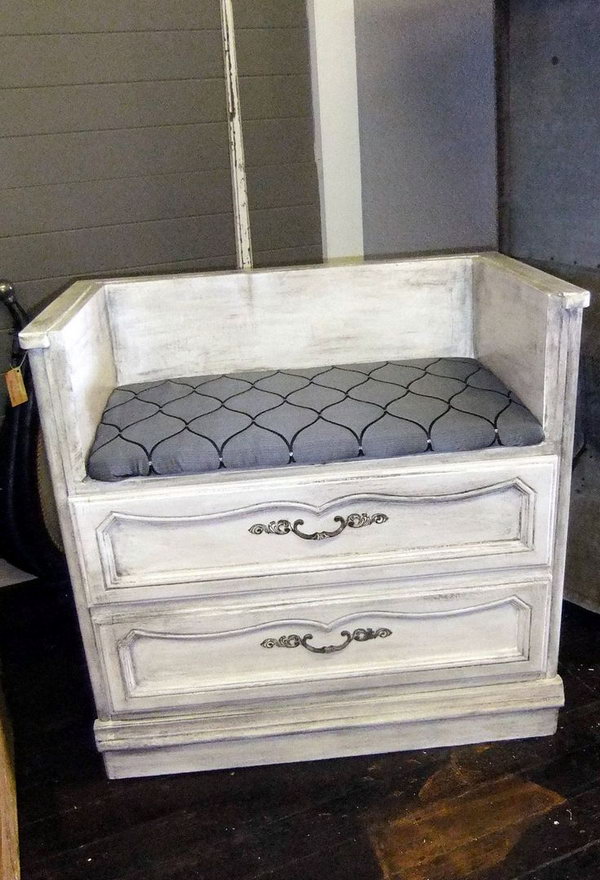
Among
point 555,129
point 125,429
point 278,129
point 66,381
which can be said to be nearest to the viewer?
point 66,381

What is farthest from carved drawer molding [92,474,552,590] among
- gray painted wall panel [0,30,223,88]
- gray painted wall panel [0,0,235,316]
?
gray painted wall panel [0,30,223,88]

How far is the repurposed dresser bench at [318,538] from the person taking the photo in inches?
47.6

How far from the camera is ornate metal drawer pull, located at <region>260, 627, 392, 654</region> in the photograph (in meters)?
1.32

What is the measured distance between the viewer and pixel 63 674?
167 centimetres

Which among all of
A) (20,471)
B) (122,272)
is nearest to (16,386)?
(20,471)

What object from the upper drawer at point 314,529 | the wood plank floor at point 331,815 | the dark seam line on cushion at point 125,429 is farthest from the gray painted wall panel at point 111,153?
the wood plank floor at point 331,815

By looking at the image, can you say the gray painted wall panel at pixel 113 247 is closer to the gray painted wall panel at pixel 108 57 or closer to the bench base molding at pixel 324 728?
the gray painted wall panel at pixel 108 57

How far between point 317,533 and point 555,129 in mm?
958

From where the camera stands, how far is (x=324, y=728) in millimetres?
1363

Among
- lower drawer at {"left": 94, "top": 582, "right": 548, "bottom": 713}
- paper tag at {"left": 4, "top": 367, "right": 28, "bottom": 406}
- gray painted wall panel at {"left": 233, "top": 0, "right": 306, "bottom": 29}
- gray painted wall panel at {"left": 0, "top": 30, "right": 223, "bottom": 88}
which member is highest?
gray painted wall panel at {"left": 233, "top": 0, "right": 306, "bottom": 29}

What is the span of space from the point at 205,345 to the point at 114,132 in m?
0.65

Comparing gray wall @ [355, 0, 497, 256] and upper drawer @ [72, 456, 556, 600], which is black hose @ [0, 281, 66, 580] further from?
gray wall @ [355, 0, 497, 256]

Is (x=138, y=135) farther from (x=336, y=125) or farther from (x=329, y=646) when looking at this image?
(x=329, y=646)

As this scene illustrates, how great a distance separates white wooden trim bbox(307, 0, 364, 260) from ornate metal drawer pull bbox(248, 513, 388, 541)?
109 cm
